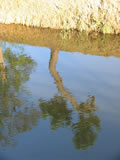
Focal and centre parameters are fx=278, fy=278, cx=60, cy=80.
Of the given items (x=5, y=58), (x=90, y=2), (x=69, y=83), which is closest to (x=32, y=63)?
(x=5, y=58)

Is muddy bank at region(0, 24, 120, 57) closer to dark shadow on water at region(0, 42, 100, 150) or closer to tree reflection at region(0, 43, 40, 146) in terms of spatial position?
tree reflection at region(0, 43, 40, 146)

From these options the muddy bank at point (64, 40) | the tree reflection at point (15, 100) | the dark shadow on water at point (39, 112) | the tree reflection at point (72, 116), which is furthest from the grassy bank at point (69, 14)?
the tree reflection at point (72, 116)

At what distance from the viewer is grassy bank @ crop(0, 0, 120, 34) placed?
1002 centimetres

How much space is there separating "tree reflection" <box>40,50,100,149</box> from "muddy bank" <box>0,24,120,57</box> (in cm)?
274

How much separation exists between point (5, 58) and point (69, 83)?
2414 mm

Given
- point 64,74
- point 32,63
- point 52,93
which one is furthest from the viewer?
point 32,63

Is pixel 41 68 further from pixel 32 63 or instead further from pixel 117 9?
pixel 117 9

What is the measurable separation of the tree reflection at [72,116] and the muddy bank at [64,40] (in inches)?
108

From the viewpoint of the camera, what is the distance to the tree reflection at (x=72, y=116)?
183 inches

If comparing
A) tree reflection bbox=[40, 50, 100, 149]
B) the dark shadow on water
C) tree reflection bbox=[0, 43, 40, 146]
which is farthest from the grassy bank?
tree reflection bbox=[40, 50, 100, 149]

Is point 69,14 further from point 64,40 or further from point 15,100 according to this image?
point 15,100

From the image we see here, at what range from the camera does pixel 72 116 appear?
522 centimetres

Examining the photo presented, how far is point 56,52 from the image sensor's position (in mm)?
8234

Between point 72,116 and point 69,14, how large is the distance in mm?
5912
